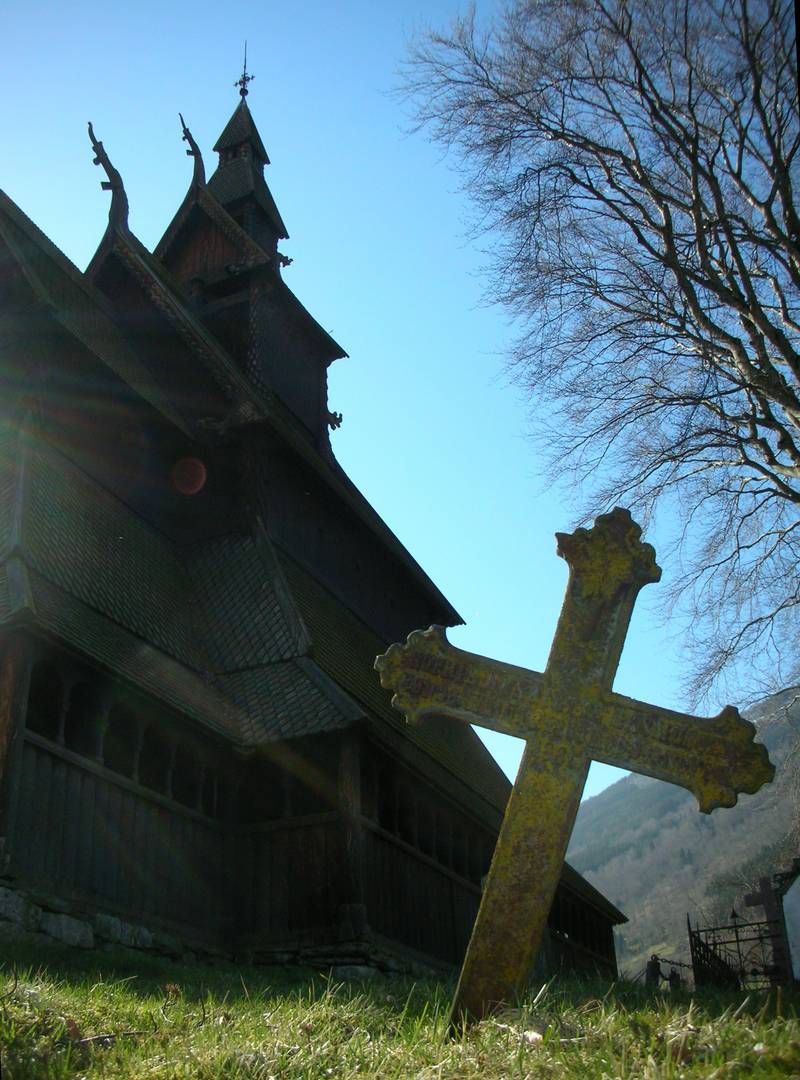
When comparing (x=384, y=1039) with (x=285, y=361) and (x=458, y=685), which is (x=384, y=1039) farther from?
(x=285, y=361)

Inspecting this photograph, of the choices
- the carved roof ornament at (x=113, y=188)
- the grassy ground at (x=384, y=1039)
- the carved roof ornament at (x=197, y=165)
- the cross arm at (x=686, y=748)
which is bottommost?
the grassy ground at (x=384, y=1039)

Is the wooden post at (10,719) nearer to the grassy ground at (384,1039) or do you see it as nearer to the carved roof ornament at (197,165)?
the grassy ground at (384,1039)

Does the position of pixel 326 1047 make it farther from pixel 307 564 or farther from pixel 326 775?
pixel 307 564

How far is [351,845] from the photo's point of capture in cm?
1215

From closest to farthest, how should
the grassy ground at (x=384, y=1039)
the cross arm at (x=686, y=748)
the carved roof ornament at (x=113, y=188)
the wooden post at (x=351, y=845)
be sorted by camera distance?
the grassy ground at (x=384, y=1039), the cross arm at (x=686, y=748), the wooden post at (x=351, y=845), the carved roof ornament at (x=113, y=188)

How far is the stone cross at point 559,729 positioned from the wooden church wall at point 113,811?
5365 mm

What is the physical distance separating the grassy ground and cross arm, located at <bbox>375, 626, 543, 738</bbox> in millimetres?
1335

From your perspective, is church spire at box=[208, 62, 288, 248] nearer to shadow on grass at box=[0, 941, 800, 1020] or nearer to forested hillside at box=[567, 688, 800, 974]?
shadow on grass at box=[0, 941, 800, 1020]

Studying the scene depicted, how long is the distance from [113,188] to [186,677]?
870 centimetres

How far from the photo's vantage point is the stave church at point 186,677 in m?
10.3

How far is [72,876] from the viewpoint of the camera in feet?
32.3

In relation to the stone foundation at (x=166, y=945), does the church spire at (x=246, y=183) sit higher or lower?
higher

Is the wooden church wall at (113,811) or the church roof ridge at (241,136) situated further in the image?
the church roof ridge at (241,136)

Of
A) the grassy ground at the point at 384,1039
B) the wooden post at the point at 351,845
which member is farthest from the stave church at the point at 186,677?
the grassy ground at the point at 384,1039
